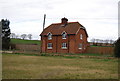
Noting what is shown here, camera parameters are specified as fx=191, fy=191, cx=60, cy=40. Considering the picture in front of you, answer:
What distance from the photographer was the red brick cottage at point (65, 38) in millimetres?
46050

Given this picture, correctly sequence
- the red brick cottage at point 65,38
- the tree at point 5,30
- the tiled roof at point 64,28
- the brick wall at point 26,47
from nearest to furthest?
the red brick cottage at point 65,38 → the tiled roof at point 64,28 → the brick wall at point 26,47 → the tree at point 5,30

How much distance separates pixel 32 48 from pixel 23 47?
278cm

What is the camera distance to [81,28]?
157 feet

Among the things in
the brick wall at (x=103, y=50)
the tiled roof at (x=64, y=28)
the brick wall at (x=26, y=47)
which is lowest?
the brick wall at (x=103, y=50)

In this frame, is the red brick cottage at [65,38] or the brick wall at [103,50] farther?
the red brick cottage at [65,38]

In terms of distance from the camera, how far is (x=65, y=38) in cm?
4744

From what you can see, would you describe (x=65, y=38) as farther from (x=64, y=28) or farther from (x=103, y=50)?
(x=103, y=50)

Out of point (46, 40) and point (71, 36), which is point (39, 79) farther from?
point (46, 40)

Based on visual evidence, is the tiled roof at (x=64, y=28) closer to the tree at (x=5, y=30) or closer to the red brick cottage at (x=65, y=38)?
the red brick cottage at (x=65, y=38)

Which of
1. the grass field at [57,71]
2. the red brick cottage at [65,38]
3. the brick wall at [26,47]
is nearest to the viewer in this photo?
the grass field at [57,71]

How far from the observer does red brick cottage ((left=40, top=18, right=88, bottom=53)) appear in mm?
46050

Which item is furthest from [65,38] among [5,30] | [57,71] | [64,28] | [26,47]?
[57,71]

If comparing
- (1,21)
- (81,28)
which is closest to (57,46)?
(81,28)

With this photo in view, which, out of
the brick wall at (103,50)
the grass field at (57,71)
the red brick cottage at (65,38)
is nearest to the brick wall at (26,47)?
the red brick cottage at (65,38)
